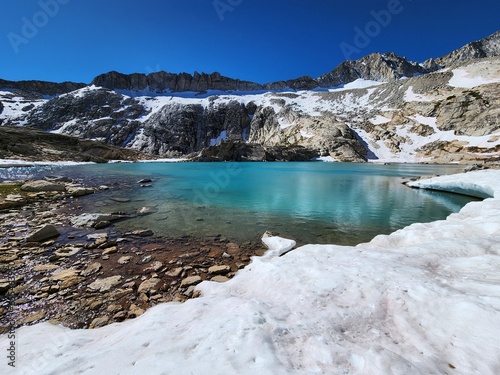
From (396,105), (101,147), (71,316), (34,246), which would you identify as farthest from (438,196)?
(396,105)

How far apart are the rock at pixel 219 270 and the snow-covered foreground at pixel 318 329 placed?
1.34 m

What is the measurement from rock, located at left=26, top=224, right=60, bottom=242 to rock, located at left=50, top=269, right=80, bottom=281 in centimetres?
354

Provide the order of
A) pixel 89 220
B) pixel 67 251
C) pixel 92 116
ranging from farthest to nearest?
pixel 92 116 → pixel 89 220 → pixel 67 251

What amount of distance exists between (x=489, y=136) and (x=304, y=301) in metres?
127

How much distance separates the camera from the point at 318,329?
11.8 feet

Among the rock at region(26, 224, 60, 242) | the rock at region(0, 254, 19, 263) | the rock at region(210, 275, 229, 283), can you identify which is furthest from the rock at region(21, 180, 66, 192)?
the rock at region(210, 275, 229, 283)

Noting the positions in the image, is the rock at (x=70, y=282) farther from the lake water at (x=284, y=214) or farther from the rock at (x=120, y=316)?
the lake water at (x=284, y=214)

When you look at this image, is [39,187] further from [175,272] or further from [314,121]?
[314,121]

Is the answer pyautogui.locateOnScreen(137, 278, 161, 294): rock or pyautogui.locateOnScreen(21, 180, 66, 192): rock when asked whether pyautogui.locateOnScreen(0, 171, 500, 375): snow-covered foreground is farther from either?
pyautogui.locateOnScreen(21, 180, 66, 192): rock

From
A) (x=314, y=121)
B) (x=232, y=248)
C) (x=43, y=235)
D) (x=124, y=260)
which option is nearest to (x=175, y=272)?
(x=124, y=260)

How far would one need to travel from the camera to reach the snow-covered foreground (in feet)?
9.48

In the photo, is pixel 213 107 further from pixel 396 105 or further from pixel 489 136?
pixel 489 136

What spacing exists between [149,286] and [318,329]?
5.04 metres

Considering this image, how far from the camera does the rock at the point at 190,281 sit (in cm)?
679
